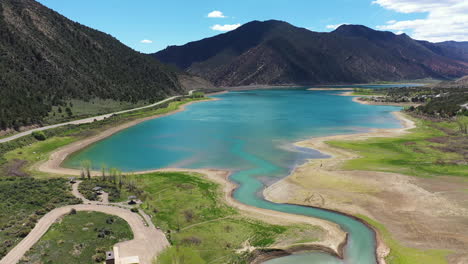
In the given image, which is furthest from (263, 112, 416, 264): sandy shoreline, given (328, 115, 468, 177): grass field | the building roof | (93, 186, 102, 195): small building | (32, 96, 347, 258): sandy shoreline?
the building roof

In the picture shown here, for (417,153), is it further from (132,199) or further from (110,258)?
(110,258)

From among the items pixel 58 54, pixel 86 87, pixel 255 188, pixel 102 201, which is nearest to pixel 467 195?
pixel 255 188

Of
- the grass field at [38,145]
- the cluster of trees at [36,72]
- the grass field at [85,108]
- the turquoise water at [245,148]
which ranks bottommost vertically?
the turquoise water at [245,148]

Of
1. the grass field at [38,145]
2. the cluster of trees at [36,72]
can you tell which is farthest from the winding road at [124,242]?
the cluster of trees at [36,72]

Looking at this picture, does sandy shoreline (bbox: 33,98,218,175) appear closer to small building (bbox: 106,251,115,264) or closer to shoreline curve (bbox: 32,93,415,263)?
shoreline curve (bbox: 32,93,415,263)

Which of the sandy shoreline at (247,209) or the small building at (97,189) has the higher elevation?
the small building at (97,189)

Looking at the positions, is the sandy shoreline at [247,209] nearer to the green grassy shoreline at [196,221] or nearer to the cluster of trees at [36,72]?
the green grassy shoreline at [196,221]
